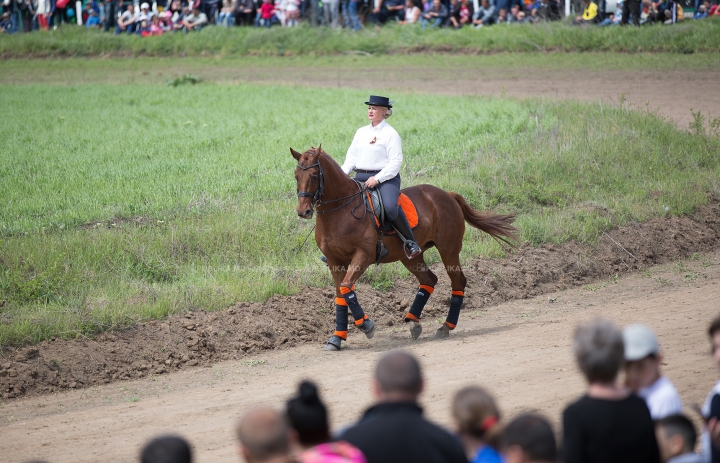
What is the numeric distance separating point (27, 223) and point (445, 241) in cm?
712

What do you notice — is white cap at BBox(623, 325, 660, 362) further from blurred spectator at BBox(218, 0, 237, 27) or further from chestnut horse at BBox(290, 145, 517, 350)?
blurred spectator at BBox(218, 0, 237, 27)

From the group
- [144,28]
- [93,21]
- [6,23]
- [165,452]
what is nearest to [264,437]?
[165,452]

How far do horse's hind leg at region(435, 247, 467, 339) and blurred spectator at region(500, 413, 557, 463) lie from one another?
24.7ft

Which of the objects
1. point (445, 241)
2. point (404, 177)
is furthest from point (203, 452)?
point (404, 177)

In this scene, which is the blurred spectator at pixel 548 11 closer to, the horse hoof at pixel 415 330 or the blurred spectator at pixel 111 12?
the blurred spectator at pixel 111 12

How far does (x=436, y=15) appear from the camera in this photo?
33.9 metres

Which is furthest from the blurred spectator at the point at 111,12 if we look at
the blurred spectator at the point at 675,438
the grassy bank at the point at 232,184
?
the blurred spectator at the point at 675,438

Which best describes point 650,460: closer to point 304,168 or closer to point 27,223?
point 304,168

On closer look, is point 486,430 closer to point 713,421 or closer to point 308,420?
point 308,420

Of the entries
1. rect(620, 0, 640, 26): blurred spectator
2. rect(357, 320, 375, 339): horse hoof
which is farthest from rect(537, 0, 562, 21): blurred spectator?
rect(357, 320, 375, 339): horse hoof

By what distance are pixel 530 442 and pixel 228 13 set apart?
35.2 metres

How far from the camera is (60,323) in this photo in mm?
10891

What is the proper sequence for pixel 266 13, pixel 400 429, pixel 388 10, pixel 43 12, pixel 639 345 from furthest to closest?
1. pixel 43 12
2. pixel 266 13
3. pixel 388 10
4. pixel 639 345
5. pixel 400 429

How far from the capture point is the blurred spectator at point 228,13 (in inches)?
1449
